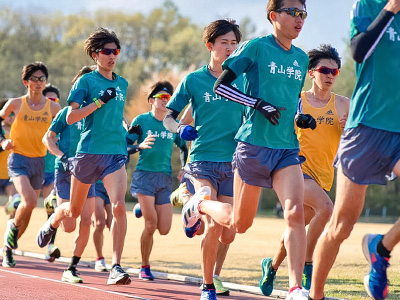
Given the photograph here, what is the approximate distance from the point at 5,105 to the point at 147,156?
94.5 inches

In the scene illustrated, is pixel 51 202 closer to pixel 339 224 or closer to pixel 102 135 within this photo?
pixel 102 135

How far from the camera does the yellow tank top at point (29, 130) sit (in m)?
12.3

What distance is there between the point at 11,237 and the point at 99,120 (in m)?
3.44

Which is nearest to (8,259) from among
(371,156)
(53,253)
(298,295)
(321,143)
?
(53,253)

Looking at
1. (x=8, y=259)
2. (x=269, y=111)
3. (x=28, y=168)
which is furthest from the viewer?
(x=28, y=168)

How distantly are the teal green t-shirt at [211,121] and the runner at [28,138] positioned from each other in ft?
14.5

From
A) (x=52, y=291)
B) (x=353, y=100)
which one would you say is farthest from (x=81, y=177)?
(x=353, y=100)

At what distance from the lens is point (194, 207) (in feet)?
25.1

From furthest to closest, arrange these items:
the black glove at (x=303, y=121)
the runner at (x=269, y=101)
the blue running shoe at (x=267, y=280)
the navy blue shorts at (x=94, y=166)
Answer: the navy blue shorts at (x=94, y=166) → the blue running shoe at (x=267, y=280) → the black glove at (x=303, y=121) → the runner at (x=269, y=101)

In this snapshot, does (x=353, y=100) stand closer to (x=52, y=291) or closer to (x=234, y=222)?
(x=234, y=222)

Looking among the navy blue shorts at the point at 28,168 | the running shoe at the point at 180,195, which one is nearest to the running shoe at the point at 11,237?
the navy blue shorts at the point at 28,168

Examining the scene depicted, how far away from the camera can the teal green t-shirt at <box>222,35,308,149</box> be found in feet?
21.5

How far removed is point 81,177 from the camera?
9102 mm

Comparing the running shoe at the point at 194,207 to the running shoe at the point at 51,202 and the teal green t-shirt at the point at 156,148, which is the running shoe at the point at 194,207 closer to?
A: the teal green t-shirt at the point at 156,148
